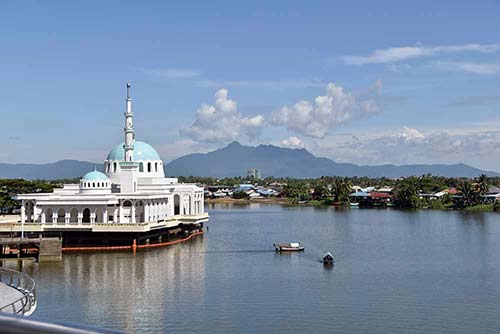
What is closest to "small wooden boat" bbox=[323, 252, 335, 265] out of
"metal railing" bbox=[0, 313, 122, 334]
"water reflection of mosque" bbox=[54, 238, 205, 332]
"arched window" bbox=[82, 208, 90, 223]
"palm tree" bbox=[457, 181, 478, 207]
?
"water reflection of mosque" bbox=[54, 238, 205, 332]

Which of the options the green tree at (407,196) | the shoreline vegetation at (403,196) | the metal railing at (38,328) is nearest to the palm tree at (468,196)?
the shoreline vegetation at (403,196)

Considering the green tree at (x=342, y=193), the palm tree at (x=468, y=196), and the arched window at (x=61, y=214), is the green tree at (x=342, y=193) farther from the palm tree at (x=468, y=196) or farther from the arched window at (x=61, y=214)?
the arched window at (x=61, y=214)

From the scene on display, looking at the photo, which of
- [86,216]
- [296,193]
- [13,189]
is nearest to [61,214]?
[86,216]

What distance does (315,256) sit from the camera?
34594 millimetres

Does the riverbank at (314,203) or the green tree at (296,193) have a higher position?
the green tree at (296,193)

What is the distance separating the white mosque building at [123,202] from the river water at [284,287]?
8.96 feet

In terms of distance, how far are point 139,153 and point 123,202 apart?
919 cm

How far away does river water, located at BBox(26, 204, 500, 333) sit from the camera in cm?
1914

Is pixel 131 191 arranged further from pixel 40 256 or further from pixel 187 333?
pixel 187 333

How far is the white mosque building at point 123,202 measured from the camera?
38.7m

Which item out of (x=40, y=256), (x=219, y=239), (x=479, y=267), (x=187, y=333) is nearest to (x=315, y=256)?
(x=479, y=267)

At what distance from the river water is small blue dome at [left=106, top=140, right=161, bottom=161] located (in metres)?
9.62

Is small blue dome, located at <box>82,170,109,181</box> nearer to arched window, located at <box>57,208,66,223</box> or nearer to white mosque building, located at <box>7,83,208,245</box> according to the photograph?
white mosque building, located at <box>7,83,208,245</box>

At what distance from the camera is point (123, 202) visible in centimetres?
4128
